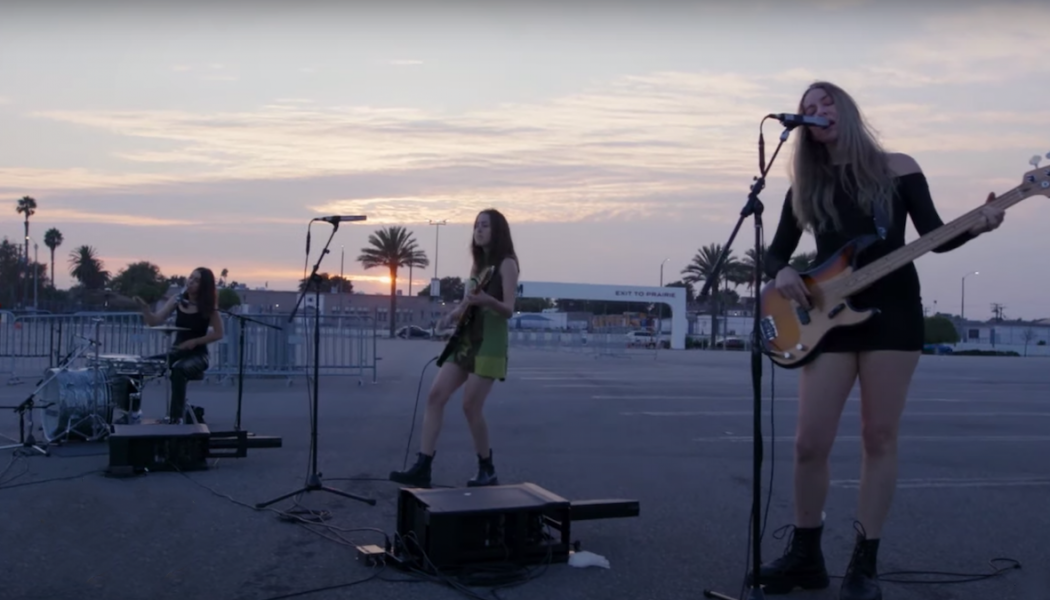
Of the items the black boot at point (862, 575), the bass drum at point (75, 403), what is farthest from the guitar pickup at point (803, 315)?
the bass drum at point (75, 403)

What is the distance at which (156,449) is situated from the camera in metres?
7.33

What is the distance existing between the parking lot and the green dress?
991 millimetres

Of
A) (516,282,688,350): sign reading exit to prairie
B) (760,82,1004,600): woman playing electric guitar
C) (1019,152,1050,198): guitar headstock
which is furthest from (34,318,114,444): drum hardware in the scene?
(516,282,688,350): sign reading exit to prairie

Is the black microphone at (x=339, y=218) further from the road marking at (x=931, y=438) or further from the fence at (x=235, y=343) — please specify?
the fence at (x=235, y=343)

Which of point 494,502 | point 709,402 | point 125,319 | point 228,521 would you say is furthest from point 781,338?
point 125,319

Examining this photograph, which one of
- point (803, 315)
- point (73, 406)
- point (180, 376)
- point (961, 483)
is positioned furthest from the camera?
point (180, 376)

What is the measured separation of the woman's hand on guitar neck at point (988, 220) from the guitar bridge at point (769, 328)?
93 centimetres

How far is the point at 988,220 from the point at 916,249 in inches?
11.6

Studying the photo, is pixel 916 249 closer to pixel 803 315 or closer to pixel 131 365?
pixel 803 315

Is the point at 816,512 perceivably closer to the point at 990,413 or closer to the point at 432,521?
the point at 432,521

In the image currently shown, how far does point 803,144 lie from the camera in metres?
4.55

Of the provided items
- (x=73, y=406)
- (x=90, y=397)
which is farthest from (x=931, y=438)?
(x=73, y=406)

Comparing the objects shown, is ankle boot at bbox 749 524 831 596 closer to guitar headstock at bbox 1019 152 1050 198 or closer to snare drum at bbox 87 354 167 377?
guitar headstock at bbox 1019 152 1050 198

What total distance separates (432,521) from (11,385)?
43.5ft
